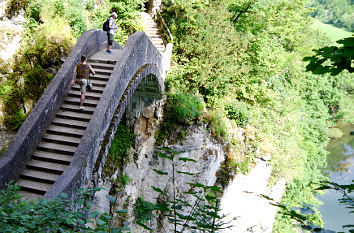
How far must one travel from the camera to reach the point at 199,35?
1329 centimetres

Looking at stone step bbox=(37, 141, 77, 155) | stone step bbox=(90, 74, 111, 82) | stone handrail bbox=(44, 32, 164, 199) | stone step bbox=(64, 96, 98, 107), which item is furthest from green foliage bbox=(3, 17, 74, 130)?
stone handrail bbox=(44, 32, 164, 199)

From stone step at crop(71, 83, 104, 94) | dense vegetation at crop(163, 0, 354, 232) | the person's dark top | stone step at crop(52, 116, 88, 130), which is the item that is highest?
dense vegetation at crop(163, 0, 354, 232)

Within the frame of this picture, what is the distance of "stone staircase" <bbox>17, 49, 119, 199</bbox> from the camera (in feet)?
18.6

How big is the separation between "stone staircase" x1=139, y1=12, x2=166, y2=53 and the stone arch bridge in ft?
17.3

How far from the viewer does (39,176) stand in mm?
5746

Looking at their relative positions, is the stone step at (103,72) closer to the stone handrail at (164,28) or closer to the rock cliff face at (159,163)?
the rock cliff face at (159,163)

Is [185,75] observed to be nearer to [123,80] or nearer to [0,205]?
[123,80]

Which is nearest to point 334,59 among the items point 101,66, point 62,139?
point 62,139

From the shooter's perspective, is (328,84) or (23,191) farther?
(328,84)

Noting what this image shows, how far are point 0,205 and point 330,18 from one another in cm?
6721

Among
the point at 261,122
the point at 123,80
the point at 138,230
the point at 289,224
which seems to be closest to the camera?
the point at 123,80

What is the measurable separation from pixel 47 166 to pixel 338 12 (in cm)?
6566

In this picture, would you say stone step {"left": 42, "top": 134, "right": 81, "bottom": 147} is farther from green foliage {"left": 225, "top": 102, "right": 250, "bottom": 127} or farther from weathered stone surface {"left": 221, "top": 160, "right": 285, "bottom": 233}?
green foliage {"left": 225, "top": 102, "right": 250, "bottom": 127}

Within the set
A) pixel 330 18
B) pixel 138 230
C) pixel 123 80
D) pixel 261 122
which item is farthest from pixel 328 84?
pixel 330 18
